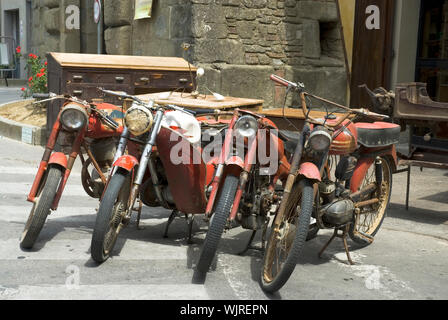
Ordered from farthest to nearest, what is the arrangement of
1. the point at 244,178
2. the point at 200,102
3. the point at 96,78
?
the point at 96,78, the point at 200,102, the point at 244,178

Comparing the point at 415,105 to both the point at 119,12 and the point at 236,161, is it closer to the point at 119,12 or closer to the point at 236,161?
the point at 236,161

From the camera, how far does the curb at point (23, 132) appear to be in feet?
32.2

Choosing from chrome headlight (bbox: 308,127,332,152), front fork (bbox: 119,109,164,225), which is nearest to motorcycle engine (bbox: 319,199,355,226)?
chrome headlight (bbox: 308,127,332,152)

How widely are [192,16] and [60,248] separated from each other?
19.4 feet

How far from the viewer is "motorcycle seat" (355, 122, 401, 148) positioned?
4.98 metres

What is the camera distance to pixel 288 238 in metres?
4.14

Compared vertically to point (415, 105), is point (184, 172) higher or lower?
lower

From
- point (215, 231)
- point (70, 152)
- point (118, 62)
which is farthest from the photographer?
point (118, 62)

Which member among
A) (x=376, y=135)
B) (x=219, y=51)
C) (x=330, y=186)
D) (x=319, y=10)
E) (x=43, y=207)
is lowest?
(x=43, y=207)

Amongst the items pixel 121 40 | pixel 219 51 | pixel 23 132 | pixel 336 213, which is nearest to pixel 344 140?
pixel 336 213

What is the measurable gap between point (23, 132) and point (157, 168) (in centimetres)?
575

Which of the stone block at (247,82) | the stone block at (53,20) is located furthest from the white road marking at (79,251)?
the stone block at (53,20)

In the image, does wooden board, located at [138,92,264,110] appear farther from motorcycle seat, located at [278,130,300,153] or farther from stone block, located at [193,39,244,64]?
stone block, located at [193,39,244,64]
